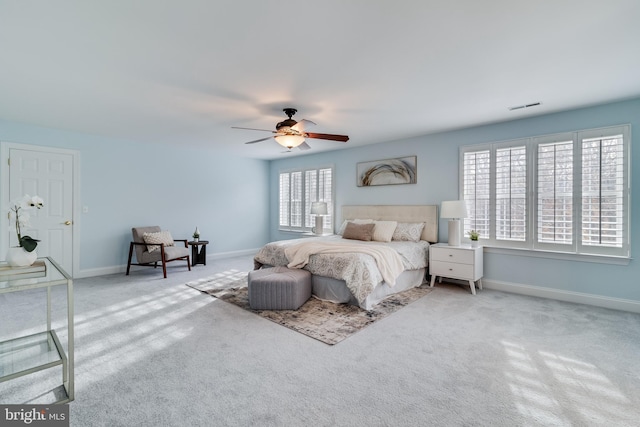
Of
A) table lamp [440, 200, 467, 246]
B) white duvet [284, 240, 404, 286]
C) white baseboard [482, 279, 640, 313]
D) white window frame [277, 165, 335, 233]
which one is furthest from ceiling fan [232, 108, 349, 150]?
white baseboard [482, 279, 640, 313]

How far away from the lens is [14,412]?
71.1 inches

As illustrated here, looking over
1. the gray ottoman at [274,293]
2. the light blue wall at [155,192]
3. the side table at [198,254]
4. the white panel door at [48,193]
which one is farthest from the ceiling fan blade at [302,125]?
the white panel door at [48,193]

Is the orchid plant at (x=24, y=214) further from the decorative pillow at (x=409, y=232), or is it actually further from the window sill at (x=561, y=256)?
the window sill at (x=561, y=256)

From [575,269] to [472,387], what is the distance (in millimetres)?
2975

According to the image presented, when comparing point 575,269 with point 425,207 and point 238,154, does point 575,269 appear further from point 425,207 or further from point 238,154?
point 238,154

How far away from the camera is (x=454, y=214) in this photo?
4523mm

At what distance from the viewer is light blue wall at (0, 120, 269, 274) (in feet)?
17.5

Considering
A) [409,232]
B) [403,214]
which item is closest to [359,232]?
[409,232]

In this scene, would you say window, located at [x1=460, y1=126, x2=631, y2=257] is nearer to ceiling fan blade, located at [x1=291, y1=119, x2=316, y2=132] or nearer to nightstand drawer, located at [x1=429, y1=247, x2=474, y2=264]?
nightstand drawer, located at [x1=429, y1=247, x2=474, y2=264]

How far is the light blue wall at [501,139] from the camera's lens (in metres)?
3.64

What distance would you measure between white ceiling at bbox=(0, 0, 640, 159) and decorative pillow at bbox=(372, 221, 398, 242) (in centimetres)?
185

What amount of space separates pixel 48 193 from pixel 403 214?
19.9ft

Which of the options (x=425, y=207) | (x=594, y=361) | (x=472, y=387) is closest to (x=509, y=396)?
(x=472, y=387)

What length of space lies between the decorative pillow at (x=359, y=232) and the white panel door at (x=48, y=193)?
479 cm
